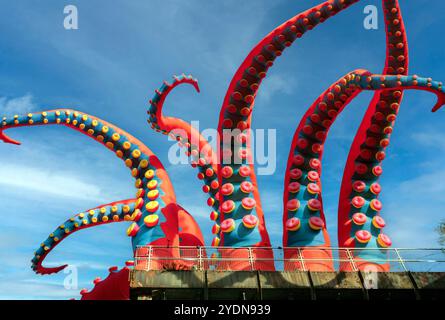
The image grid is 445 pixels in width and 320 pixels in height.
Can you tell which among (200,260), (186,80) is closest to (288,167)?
(186,80)

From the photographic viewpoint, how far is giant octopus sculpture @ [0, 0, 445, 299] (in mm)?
12656

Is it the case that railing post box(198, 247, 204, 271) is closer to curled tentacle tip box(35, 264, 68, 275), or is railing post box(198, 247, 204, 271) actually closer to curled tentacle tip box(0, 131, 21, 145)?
curled tentacle tip box(0, 131, 21, 145)

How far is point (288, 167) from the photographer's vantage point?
14125mm

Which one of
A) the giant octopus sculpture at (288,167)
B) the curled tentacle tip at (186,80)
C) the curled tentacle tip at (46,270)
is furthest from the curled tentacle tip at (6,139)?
the curled tentacle tip at (186,80)

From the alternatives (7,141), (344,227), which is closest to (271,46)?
(344,227)

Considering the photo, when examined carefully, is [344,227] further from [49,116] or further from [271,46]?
[49,116]

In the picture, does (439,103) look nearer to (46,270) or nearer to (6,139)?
(6,139)

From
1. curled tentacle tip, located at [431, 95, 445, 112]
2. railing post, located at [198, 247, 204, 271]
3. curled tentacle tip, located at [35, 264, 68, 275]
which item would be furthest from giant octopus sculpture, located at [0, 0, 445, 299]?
curled tentacle tip, located at [35, 264, 68, 275]

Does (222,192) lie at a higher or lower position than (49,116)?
lower

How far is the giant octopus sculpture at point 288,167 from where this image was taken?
12656 mm

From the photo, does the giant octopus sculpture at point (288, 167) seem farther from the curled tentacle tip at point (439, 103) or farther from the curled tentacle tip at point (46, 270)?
the curled tentacle tip at point (46, 270)
